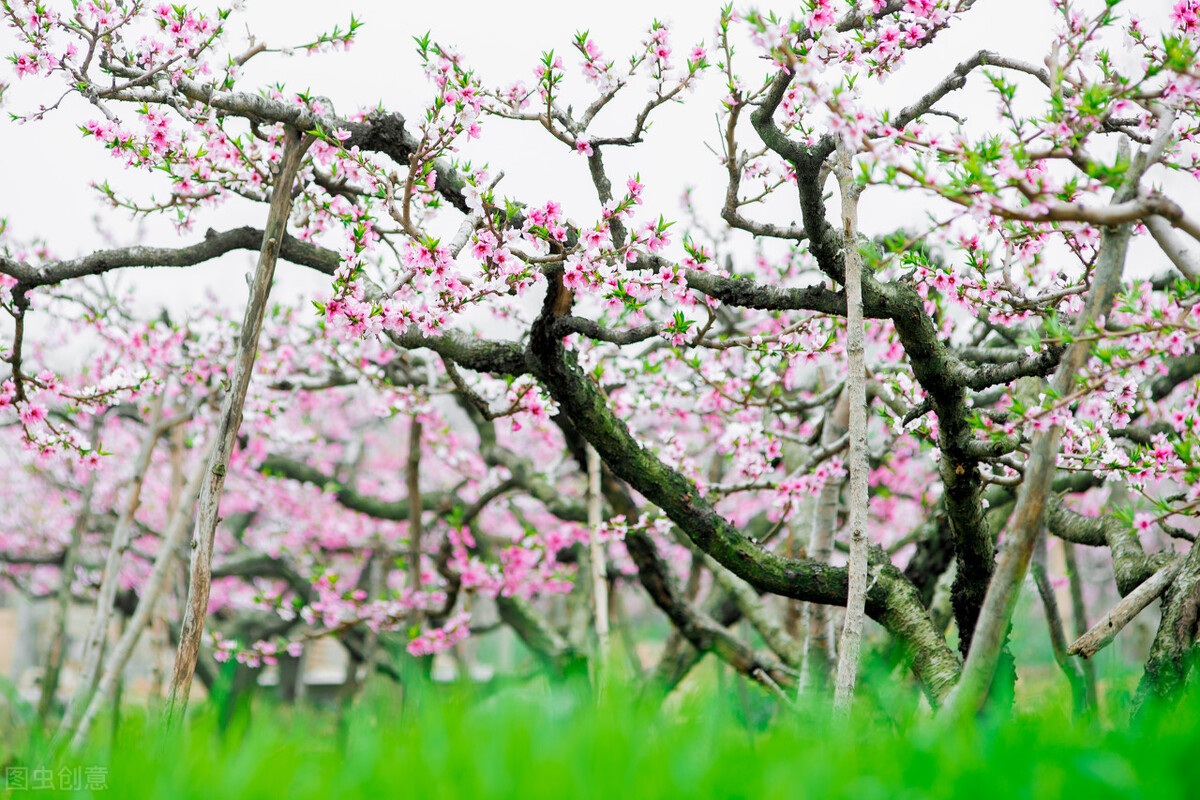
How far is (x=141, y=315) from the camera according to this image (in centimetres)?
674

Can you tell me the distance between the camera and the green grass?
4.84ft

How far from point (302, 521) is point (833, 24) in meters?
8.38

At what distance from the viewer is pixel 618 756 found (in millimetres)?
1588

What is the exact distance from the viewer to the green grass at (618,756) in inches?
58.1

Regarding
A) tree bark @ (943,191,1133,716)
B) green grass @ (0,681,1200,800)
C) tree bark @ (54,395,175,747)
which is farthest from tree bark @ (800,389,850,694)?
tree bark @ (54,395,175,747)

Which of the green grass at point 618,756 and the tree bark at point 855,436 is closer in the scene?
the green grass at point 618,756

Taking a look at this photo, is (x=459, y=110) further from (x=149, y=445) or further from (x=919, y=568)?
(x=149, y=445)

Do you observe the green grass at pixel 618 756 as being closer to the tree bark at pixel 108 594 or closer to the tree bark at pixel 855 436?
the tree bark at pixel 855 436

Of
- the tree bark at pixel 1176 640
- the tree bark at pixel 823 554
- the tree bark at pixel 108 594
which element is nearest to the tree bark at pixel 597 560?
the tree bark at pixel 823 554

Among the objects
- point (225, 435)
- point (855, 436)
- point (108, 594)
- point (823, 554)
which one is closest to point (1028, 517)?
point (855, 436)

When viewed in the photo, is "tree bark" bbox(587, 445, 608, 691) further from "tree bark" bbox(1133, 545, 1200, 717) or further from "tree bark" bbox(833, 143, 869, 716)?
"tree bark" bbox(1133, 545, 1200, 717)

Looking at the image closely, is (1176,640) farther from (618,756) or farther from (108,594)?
(108,594)

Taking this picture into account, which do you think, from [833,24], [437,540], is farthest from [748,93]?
[437,540]

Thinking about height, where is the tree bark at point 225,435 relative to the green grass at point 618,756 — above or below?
above
